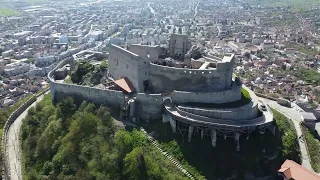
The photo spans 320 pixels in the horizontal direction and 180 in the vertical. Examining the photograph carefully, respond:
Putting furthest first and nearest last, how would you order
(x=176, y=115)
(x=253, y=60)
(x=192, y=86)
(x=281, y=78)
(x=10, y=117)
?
(x=253, y=60) → (x=281, y=78) → (x=10, y=117) → (x=192, y=86) → (x=176, y=115)

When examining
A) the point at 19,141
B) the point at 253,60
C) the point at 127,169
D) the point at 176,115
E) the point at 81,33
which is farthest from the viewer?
the point at 81,33

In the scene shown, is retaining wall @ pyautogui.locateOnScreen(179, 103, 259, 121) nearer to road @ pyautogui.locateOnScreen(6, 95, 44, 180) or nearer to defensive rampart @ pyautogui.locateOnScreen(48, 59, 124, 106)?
defensive rampart @ pyautogui.locateOnScreen(48, 59, 124, 106)

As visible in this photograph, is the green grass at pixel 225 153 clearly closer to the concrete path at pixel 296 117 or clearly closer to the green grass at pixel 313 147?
the concrete path at pixel 296 117

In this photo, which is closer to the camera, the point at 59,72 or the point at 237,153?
the point at 237,153

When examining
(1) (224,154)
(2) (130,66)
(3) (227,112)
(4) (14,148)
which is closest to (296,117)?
(3) (227,112)

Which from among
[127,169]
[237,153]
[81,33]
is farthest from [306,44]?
[127,169]

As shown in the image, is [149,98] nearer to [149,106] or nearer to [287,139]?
[149,106]

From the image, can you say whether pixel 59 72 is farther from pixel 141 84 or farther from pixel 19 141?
pixel 141 84
